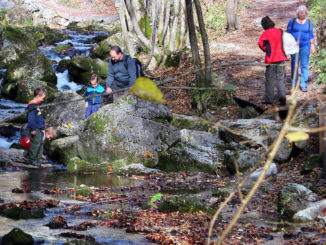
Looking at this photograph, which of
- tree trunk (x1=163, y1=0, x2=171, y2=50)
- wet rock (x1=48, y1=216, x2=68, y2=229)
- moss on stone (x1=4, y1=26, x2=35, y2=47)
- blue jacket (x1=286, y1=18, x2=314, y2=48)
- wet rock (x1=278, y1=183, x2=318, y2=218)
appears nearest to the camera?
→ wet rock (x1=48, y1=216, x2=68, y2=229)

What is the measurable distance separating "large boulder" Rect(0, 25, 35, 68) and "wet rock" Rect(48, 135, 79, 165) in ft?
33.3

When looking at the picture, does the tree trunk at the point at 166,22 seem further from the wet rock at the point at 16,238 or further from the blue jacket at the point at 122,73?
the wet rock at the point at 16,238

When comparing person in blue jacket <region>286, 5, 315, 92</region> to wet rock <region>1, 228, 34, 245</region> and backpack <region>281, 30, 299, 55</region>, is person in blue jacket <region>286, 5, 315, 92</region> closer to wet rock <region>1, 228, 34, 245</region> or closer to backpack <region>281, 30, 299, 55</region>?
backpack <region>281, 30, 299, 55</region>

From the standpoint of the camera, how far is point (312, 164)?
8234 mm

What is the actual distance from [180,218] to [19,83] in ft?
41.6

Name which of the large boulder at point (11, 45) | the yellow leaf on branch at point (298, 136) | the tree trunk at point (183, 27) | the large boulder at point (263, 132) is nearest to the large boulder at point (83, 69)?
the large boulder at point (11, 45)

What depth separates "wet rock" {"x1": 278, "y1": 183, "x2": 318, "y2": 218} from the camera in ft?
20.5

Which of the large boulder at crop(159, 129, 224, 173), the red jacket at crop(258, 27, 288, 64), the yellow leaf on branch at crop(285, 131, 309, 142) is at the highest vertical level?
the yellow leaf on branch at crop(285, 131, 309, 142)

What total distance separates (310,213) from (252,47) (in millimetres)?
13995

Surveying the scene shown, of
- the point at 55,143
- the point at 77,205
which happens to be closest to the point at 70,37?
the point at 55,143

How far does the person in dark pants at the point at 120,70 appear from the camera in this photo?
10047 millimetres

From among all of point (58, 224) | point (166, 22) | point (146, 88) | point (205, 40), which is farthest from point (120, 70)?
point (166, 22)

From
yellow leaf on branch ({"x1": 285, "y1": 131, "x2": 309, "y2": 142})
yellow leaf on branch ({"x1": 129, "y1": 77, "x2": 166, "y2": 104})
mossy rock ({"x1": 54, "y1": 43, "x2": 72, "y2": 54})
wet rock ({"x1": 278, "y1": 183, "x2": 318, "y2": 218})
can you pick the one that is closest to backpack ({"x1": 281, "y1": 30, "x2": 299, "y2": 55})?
wet rock ({"x1": 278, "y1": 183, "x2": 318, "y2": 218})

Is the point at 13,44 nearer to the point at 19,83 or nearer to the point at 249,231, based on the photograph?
the point at 19,83
